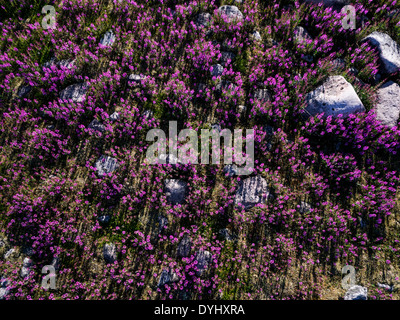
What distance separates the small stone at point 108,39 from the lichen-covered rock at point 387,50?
6.24 metres

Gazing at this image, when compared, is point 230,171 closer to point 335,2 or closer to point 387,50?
point 387,50

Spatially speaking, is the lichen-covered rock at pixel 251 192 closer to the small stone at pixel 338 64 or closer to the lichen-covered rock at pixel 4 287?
the small stone at pixel 338 64

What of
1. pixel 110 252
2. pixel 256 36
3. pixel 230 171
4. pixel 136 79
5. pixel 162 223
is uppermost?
pixel 256 36

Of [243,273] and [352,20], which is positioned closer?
[243,273]

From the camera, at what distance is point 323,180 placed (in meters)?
5.13

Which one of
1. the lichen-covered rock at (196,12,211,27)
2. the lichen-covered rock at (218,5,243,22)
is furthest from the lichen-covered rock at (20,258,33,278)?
the lichen-covered rock at (218,5,243,22)

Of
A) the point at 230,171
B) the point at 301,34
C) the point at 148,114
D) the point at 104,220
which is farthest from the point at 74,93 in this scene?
the point at 301,34

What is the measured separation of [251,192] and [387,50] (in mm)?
4718

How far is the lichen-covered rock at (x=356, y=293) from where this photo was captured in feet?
15.0

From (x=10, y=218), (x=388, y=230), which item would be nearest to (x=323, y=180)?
(x=388, y=230)

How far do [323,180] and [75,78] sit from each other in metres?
6.21

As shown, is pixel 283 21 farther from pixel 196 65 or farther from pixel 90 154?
pixel 90 154

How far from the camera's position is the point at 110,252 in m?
4.72

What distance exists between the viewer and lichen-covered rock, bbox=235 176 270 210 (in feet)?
16.1
